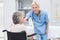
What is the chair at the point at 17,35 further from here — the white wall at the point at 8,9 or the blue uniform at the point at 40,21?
the white wall at the point at 8,9

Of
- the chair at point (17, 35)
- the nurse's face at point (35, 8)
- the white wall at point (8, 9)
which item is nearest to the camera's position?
the chair at point (17, 35)

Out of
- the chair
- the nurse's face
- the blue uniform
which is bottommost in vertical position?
the chair

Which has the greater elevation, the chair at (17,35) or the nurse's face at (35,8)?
the nurse's face at (35,8)

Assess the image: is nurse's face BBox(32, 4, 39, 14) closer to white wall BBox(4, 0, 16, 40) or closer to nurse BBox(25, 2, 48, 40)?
nurse BBox(25, 2, 48, 40)

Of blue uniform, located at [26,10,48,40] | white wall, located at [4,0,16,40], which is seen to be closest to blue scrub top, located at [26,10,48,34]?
blue uniform, located at [26,10,48,40]

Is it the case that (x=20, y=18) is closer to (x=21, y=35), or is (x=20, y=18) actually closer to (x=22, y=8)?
(x=21, y=35)

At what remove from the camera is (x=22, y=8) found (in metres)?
4.14

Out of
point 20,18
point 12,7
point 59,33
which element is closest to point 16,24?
point 20,18

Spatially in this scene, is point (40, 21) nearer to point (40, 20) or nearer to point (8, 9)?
point (40, 20)

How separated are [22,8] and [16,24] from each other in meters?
1.89

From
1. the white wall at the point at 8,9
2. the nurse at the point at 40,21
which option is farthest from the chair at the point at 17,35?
the white wall at the point at 8,9

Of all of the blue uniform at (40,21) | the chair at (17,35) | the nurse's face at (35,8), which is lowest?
the chair at (17,35)

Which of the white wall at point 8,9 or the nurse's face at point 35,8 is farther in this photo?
the white wall at point 8,9

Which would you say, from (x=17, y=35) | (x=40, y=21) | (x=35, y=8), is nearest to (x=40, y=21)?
(x=40, y=21)
